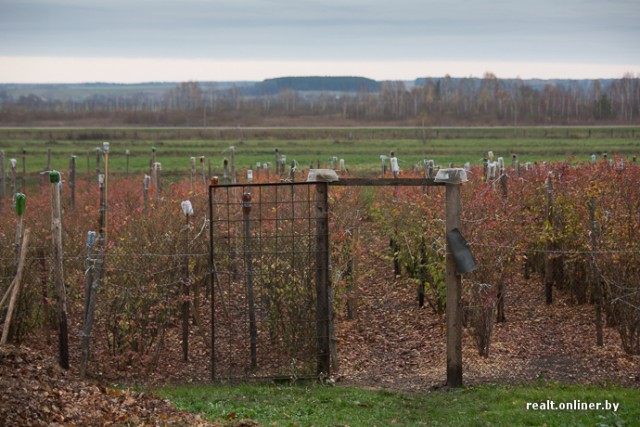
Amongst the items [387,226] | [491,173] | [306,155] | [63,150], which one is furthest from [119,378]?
[63,150]

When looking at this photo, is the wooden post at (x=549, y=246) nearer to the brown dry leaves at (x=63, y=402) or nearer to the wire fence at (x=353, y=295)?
the wire fence at (x=353, y=295)

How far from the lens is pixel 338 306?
12289mm

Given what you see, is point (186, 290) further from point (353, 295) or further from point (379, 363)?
point (353, 295)

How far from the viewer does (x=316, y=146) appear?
59.7 meters

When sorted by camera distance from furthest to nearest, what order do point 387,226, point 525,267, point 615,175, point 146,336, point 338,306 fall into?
point 387,226 → point 525,267 → point 615,175 → point 338,306 → point 146,336

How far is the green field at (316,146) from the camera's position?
46.4 meters

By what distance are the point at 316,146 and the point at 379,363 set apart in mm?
49298

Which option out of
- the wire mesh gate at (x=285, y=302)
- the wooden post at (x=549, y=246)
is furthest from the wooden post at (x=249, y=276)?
the wooden post at (x=549, y=246)

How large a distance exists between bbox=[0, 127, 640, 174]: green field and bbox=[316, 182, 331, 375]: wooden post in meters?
26.3

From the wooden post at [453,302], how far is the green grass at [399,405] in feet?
0.86

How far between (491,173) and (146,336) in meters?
9.46

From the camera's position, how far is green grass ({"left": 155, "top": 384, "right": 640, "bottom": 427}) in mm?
7746

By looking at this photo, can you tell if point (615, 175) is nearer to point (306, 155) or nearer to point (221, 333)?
point (221, 333)

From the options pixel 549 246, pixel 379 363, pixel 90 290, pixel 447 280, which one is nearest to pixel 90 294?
pixel 90 290
